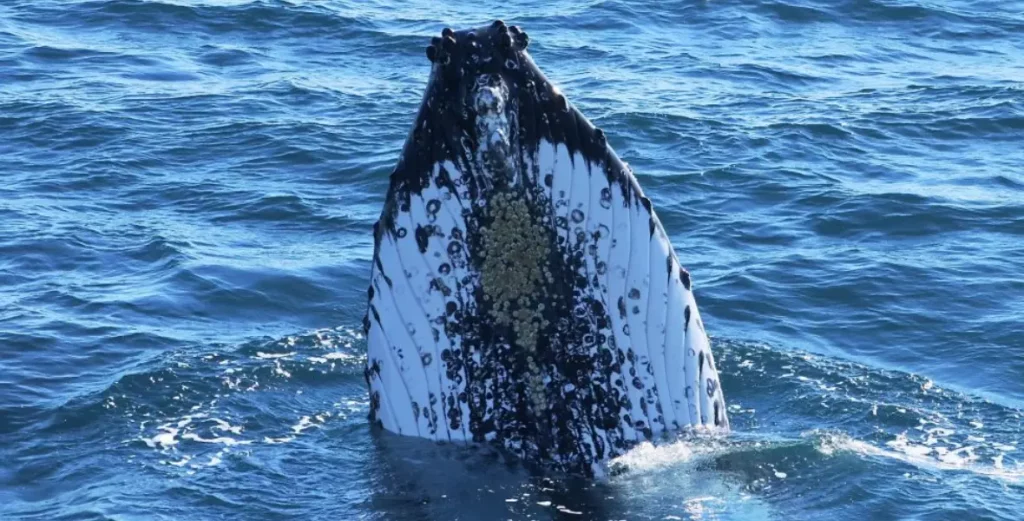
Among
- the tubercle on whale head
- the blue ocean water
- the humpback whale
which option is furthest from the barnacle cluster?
the blue ocean water

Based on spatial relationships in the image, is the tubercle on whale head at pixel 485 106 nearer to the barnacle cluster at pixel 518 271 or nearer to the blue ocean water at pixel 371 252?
the barnacle cluster at pixel 518 271

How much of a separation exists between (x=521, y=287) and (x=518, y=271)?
110 millimetres

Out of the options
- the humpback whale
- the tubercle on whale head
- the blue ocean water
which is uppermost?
the tubercle on whale head

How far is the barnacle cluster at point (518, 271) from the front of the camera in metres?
9.34

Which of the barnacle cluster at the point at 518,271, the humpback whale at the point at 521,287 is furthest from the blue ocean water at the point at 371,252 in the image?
the barnacle cluster at the point at 518,271

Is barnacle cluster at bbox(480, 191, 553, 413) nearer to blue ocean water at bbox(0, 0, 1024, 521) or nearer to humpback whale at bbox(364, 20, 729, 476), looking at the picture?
humpback whale at bbox(364, 20, 729, 476)

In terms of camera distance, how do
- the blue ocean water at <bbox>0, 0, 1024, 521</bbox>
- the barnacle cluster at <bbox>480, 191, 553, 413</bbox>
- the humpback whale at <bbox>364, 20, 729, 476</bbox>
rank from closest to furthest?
the humpback whale at <bbox>364, 20, 729, 476</bbox> < the barnacle cluster at <bbox>480, 191, 553, 413</bbox> < the blue ocean water at <bbox>0, 0, 1024, 521</bbox>

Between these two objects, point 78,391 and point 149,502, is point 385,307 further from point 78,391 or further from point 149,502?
point 78,391

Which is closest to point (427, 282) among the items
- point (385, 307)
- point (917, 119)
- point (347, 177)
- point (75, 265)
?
point (385, 307)

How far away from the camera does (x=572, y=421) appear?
9820 millimetres

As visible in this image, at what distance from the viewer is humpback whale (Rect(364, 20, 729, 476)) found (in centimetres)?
920

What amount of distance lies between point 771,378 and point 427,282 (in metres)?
4.96

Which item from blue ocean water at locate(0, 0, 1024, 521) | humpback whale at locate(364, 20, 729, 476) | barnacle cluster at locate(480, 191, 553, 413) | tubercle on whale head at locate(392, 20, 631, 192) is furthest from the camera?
blue ocean water at locate(0, 0, 1024, 521)

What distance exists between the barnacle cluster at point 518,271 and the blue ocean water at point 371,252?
92 cm
